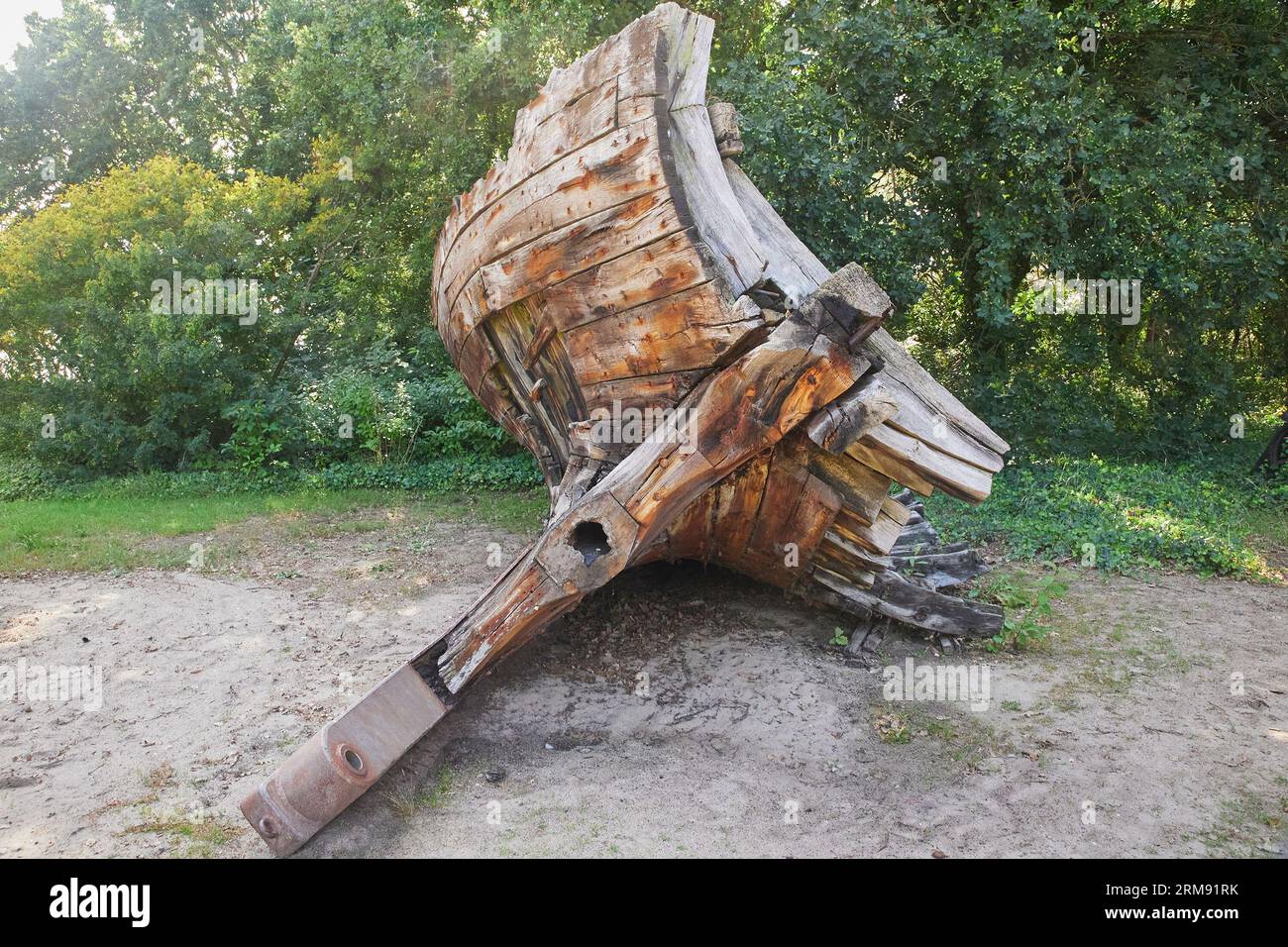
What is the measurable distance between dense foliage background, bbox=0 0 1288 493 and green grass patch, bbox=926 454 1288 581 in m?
0.85

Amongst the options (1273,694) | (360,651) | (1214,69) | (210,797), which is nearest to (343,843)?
(210,797)

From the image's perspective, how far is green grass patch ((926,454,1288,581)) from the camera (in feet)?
22.3

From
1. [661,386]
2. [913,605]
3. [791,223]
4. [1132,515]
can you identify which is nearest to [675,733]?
[661,386]

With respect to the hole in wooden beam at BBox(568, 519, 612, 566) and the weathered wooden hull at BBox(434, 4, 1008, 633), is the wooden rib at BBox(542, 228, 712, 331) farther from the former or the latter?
the hole in wooden beam at BBox(568, 519, 612, 566)

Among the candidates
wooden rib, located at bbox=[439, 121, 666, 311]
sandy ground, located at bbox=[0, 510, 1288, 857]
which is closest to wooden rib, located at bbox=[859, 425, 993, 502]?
sandy ground, located at bbox=[0, 510, 1288, 857]

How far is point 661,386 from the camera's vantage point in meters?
3.96

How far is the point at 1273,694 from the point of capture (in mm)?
4570

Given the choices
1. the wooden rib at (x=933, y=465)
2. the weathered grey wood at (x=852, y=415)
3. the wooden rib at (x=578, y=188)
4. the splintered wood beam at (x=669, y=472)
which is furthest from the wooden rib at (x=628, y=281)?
the wooden rib at (x=933, y=465)

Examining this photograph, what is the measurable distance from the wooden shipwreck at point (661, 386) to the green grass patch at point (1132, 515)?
334 cm

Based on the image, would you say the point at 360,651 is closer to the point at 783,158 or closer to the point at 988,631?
the point at 988,631

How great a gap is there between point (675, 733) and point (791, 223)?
591cm

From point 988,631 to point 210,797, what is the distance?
13.0ft

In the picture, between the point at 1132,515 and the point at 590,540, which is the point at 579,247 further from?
the point at 1132,515

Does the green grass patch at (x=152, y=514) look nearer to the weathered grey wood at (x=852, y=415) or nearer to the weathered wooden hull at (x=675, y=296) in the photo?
the weathered wooden hull at (x=675, y=296)
